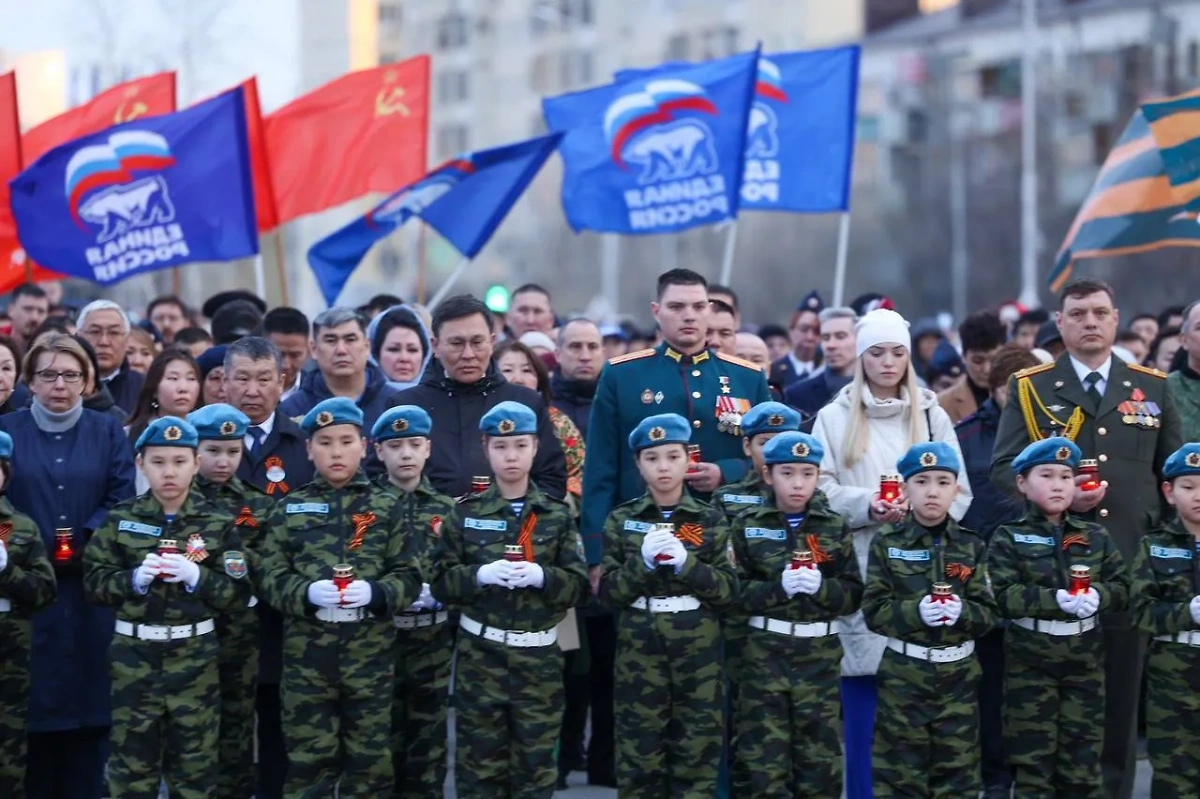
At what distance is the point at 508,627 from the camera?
7.67 meters

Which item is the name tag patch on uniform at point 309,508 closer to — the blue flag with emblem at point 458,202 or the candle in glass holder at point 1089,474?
the candle in glass holder at point 1089,474

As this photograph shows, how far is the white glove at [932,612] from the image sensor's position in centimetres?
749

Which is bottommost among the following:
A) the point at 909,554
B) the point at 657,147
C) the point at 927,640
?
the point at 927,640

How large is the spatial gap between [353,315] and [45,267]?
4.08 meters

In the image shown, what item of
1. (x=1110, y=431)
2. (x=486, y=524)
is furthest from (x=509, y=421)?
(x=1110, y=431)

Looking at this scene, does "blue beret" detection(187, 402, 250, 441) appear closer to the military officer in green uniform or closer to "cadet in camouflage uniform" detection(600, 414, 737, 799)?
"cadet in camouflage uniform" detection(600, 414, 737, 799)

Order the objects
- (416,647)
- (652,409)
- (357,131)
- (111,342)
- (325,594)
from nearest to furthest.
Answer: (325,594)
(416,647)
(652,409)
(111,342)
(357,131)

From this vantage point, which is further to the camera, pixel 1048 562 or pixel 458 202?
pixel 458 202

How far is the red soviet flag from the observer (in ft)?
45.9

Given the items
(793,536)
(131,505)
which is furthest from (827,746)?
(131,505)

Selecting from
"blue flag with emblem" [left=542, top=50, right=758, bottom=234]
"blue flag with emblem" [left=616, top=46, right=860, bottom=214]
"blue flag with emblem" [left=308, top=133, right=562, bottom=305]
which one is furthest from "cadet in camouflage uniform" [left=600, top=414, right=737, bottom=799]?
"blue flag with emblem" [left=616, top=46, right=860, bottom=214]

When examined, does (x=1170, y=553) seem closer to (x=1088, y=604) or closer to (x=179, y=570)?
(x=1088, y=604)

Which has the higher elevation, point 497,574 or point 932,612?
point 497,574

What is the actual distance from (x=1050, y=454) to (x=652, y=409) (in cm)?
175
